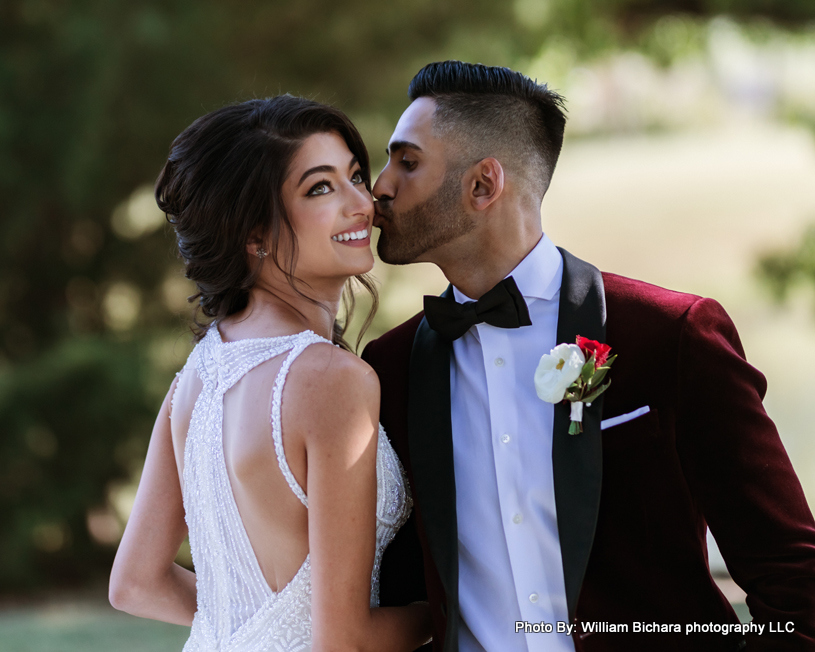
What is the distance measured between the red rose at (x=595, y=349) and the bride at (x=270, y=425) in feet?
1.57

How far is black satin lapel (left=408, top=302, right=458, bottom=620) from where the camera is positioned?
2.00m

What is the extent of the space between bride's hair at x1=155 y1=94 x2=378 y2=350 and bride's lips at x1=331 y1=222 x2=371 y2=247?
12 centimetres

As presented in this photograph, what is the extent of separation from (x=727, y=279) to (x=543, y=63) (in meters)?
5.03

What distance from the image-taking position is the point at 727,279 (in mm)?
11914

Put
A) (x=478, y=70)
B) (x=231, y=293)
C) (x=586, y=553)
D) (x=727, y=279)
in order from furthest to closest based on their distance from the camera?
1. (x=727, y=279)
2. (x=478, y=70)
3. (x=231, y=293)
4. (x=586, y=553)

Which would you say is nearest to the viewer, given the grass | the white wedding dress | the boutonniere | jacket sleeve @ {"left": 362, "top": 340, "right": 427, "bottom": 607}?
the boutonniere

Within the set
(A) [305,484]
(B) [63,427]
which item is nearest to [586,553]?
(A) [305,484]

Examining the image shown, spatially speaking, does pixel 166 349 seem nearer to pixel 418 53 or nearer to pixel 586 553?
pixel 418 53

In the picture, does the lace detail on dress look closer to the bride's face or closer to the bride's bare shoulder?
the bride's bare shoulder

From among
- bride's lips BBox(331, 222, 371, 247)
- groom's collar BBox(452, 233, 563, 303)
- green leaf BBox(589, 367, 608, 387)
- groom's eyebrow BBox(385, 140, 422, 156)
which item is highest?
groom's eyebrow BBox(385, 140, 422, 156)

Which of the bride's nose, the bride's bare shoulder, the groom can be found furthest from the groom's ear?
the bride's bare shoulder

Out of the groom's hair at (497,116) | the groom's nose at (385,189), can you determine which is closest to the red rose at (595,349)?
the groom's hair at (497,116)

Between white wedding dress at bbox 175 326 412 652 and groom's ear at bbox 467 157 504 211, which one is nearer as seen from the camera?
white wedding dress at bbox 175 326 412 652

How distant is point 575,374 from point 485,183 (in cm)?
66
